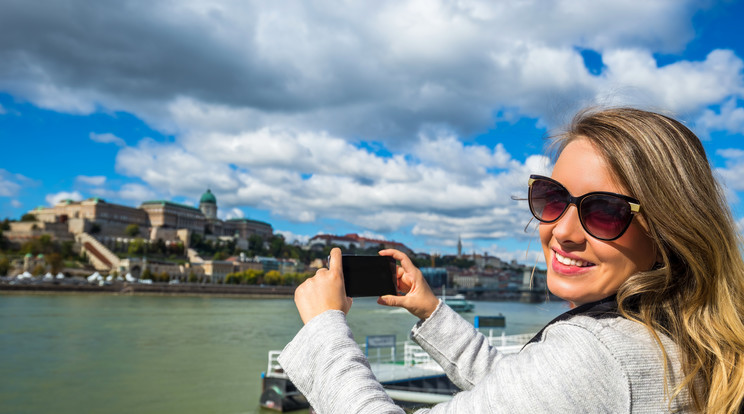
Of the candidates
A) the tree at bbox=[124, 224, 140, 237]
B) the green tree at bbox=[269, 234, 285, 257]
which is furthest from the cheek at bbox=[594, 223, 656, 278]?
the green tree at bbox=[269, 234, 285, 257]

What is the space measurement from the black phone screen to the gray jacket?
0.36 ft

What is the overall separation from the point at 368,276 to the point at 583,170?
0.88 feet

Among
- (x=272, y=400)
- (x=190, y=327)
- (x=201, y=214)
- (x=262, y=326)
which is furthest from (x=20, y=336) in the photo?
(x=201, y=214)

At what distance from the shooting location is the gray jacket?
0.49m

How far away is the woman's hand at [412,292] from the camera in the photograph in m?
0.78

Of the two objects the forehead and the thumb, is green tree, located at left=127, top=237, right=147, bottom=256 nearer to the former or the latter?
the thumb

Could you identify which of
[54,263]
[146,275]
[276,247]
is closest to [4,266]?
[54,263]

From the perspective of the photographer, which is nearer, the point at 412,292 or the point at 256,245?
the point at 412,292

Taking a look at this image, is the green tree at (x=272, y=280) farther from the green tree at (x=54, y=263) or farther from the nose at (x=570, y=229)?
the nose at (x=570, y=229)

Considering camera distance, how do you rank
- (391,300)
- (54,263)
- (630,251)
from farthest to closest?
(54,263), (391,300), (630,251)

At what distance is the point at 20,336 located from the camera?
14695mm

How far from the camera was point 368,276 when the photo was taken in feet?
2.31

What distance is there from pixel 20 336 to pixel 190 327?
4530 mm

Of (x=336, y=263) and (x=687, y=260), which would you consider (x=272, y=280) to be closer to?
(x=336, y=263)
